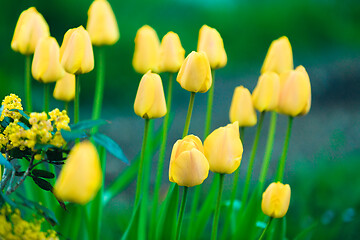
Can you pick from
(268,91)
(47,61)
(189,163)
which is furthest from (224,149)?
(47,61)

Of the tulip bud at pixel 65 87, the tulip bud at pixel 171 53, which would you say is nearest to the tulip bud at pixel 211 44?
the tulip bud at pixel 171 53

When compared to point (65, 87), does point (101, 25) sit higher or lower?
higher

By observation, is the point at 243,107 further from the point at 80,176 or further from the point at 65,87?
the point at 80,176

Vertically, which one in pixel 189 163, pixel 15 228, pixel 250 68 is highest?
pixel 250 68

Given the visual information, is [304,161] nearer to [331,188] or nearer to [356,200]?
[331,188]

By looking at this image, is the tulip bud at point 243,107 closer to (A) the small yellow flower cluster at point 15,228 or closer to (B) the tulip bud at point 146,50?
(B) the tulip bud at point 146,50

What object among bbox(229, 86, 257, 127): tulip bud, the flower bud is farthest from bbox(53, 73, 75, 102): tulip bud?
bbox(229, 86, 257, 127): tulip bud
